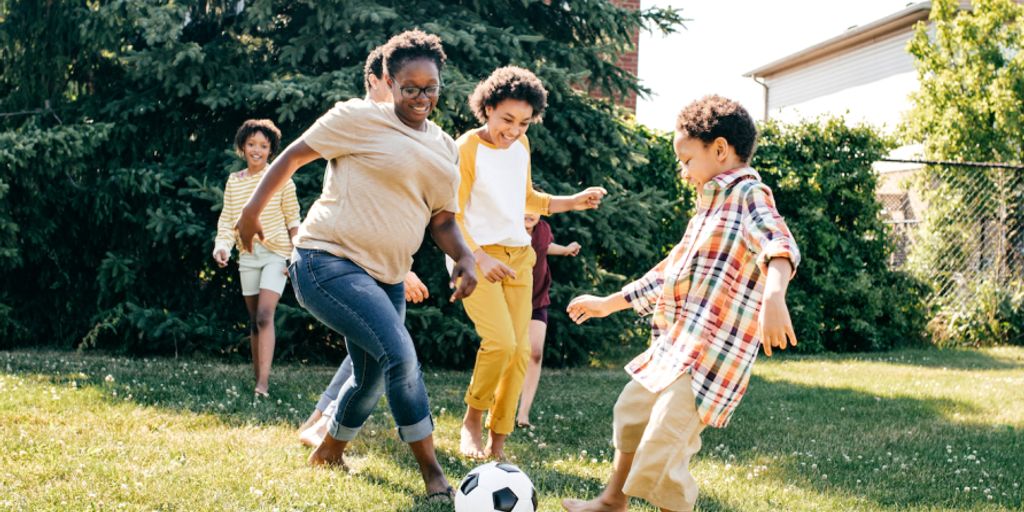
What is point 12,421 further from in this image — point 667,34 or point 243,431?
point 667,34

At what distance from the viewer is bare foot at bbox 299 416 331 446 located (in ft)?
16.0

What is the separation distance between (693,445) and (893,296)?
9.98 metres

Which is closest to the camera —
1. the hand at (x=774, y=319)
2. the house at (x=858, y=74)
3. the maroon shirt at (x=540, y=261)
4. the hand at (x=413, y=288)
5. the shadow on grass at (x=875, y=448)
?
the hand at (x=774, y=319)

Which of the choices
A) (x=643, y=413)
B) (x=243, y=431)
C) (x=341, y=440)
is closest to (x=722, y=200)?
(x=643, y=413)

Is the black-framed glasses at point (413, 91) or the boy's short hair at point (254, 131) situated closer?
the black-framed glasses at point (413, 91)

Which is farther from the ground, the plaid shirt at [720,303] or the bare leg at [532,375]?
the plaid shirt at [720,303]

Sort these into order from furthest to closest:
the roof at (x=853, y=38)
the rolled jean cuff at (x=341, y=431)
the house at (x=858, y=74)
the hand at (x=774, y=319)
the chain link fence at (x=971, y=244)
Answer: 1. the house at (x=858, y=74)
2. the roof at (x=853, y=38)
3. the chain link fence at (x=971, y=244)
4. the rolled jean cuff at (x=341, y=431)
5. the hand at (x=774, y=319)

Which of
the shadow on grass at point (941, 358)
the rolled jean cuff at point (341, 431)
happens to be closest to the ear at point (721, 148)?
the rolled jean cuff at point (341, 431)

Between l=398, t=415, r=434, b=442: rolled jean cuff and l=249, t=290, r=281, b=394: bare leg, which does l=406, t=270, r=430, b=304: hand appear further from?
l=249, t=290, r=281, b=394: bare leg

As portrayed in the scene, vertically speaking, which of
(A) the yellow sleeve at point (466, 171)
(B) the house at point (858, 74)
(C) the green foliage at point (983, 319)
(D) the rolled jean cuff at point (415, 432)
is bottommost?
(C) the green foliage at point (983, 319)

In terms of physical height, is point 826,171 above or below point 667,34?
below

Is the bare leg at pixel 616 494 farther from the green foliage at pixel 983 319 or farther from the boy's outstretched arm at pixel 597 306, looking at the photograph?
the green foliage at pixel 983 319

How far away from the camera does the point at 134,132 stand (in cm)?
909

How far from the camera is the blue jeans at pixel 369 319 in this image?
12.3 ft
